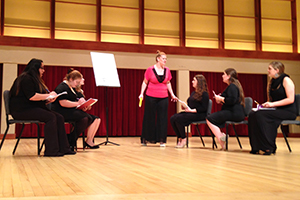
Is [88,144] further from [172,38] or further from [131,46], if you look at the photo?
[172,38]

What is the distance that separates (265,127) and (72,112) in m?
2.37

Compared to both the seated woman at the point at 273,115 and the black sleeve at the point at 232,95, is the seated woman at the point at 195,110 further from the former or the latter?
the seated woman at the point at 273,115

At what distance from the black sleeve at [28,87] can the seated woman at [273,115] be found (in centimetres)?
256

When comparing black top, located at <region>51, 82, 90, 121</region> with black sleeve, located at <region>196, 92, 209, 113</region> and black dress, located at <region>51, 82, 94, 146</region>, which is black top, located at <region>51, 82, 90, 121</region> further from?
black sleeve, located at <region>196, 92, 209, 113</region>

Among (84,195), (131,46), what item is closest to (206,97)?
(84,195)

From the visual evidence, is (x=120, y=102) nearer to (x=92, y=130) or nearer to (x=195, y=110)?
(x=92, y=130)

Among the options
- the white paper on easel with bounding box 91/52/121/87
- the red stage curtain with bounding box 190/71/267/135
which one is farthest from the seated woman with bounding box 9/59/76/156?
the red stage curtain with bounding box 190/71/267/135

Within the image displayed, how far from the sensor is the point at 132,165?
2.79 m

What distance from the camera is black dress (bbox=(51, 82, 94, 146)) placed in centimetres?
408

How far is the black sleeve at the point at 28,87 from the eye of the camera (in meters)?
3.49

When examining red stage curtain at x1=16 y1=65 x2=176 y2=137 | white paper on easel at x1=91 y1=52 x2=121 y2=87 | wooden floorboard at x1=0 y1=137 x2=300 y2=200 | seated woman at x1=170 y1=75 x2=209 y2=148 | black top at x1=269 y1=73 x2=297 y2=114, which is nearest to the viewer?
wooden floorboard at x1=0 y1=137 x2=300 y2=200

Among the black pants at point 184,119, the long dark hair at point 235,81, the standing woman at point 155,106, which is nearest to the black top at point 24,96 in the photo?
the standing woman at point 155,106

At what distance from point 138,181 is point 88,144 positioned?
9.05ft

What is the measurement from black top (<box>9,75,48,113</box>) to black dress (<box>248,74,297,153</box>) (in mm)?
2540
